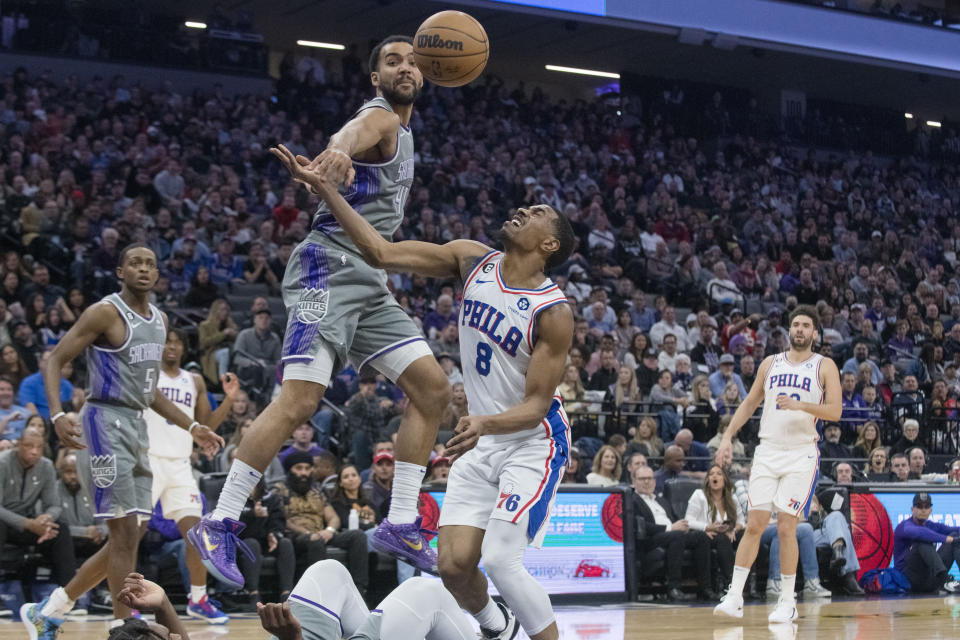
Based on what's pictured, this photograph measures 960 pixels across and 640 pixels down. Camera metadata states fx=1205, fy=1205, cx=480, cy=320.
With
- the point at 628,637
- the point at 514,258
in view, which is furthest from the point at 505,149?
the point at 514,258

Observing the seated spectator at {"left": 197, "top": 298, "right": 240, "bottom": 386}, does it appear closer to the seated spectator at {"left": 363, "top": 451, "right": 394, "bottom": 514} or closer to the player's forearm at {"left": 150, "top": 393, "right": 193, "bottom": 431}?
the seated spectator at {"left": 363, "top": 451, "right": 394, "bottom": 514}

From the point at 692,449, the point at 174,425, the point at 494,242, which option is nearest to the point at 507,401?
the point at 174,425

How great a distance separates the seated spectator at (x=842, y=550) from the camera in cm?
1127

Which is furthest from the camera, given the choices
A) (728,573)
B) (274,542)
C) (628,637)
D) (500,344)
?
(728,573)

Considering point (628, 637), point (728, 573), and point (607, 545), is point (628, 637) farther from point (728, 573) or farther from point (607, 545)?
point (728, 573)

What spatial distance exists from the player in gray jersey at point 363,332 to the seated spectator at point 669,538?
17.2 feet

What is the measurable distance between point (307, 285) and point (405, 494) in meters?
1.06

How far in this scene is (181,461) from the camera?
28.5 feet

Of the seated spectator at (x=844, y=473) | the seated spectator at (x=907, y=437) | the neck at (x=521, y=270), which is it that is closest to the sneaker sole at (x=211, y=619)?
the neck at (x=521, y=270)

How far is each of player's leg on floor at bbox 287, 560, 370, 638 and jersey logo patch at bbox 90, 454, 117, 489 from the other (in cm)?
300

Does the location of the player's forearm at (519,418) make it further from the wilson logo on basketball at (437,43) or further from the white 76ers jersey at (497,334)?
the wilson logo on basketball at (437,43)

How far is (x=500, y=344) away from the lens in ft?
17.8

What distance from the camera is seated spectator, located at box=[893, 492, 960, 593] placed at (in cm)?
1141

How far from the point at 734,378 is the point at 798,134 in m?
13.4
